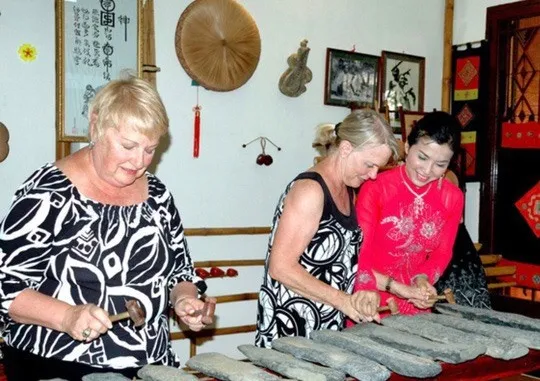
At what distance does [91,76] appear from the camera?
12.5 ft

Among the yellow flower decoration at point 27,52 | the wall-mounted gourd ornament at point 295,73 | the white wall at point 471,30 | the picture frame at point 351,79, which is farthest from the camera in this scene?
the white wall at point 471,30

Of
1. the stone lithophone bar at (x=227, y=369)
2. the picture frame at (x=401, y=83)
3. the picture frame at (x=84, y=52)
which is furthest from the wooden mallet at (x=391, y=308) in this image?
the picture frame at (x=401, y=83)

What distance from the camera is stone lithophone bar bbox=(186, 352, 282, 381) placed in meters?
1.80

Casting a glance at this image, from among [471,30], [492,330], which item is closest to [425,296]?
[492,330]

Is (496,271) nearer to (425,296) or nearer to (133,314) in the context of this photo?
(425,296)

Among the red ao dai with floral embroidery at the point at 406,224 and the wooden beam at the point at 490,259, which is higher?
the red ao dai with floral embroidery at the point at 406,224

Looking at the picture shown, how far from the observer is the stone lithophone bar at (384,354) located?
1963 millimetres

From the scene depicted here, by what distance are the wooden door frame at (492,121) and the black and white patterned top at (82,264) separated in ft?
12.4

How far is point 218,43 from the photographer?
4.33 metres

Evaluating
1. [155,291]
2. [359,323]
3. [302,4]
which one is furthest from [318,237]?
[302,4]

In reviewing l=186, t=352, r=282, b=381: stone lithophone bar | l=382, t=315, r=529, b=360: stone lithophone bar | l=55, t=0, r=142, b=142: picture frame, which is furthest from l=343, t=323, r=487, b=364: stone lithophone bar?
l=55, t=0, r=142, b=142: picture frame

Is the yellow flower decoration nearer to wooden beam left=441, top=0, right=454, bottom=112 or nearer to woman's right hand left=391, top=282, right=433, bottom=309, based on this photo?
woman's right hand left=391, top=282, right=433, bottom=309

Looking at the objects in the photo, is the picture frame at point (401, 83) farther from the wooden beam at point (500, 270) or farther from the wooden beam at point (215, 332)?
the wooden beam at point (215, 332)

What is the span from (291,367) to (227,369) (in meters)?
0.17
